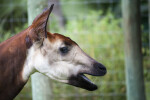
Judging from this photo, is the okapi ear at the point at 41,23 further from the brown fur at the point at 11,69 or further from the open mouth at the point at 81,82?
the open mouth at the point at 81,82

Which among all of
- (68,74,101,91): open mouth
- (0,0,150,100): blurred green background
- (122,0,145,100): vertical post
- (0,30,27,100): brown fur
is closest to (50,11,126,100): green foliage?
(0,0,150,100): blurred green background

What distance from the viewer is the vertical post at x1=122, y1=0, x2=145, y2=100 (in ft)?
11.8

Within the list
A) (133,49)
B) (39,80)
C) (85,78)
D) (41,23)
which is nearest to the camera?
(41,23)

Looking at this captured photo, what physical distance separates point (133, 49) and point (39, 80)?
3.97 ft

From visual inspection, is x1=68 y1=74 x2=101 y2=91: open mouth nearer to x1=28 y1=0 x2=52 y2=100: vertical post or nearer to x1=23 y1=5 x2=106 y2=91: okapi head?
x1=23 y1=5 x2=106 y2=91: okapi head

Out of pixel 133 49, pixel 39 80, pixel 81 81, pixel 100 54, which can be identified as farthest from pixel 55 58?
pixel 100 54

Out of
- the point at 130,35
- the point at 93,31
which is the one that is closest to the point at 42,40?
the point at 130,35

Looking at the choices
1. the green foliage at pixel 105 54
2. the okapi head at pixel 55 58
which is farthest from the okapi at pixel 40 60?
the green foliage at pixel 105 54

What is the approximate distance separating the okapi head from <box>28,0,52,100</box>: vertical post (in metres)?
0.73

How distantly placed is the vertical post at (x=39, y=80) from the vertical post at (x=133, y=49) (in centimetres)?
105

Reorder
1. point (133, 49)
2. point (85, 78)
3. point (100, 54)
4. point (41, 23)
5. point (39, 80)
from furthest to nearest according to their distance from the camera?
point (100, 54), point (133, 49), point (39, 80), point (85, 78), point (41, 23)

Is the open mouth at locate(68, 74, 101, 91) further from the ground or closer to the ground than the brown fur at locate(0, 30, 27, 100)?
closer to the ground

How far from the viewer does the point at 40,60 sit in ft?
7.25

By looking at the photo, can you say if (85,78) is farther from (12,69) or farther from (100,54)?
(100,54)
